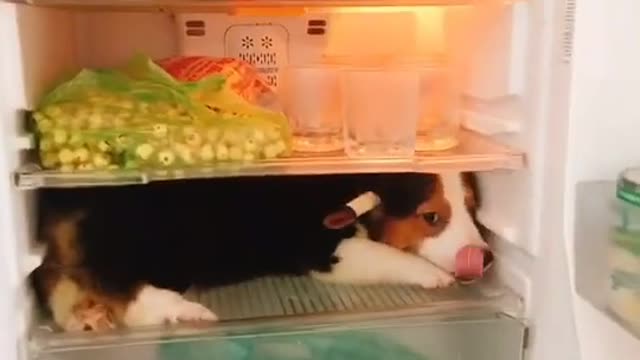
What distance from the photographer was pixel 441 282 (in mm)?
1303

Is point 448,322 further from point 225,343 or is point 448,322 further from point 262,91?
point 262,91

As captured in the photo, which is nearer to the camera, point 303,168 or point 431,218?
point 303,168

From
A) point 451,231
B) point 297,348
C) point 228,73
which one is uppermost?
point 228,73

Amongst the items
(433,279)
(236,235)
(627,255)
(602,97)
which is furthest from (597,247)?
(236,235)

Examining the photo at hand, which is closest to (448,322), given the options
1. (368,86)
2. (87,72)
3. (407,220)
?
(407,220)

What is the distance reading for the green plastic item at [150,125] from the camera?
1.14m

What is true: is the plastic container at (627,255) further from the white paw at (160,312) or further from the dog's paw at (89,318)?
the dog's paw at (89,318)

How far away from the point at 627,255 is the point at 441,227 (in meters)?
0.36

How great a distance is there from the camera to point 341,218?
1.35 m

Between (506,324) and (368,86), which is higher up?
(368,86)

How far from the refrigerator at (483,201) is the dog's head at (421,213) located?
38 mm

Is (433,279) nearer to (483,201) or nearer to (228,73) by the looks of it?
(483,201)

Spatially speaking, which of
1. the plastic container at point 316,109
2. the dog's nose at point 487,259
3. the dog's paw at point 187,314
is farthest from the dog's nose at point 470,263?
the dog's paw at point 187,314

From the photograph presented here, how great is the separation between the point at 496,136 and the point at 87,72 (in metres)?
0.57
